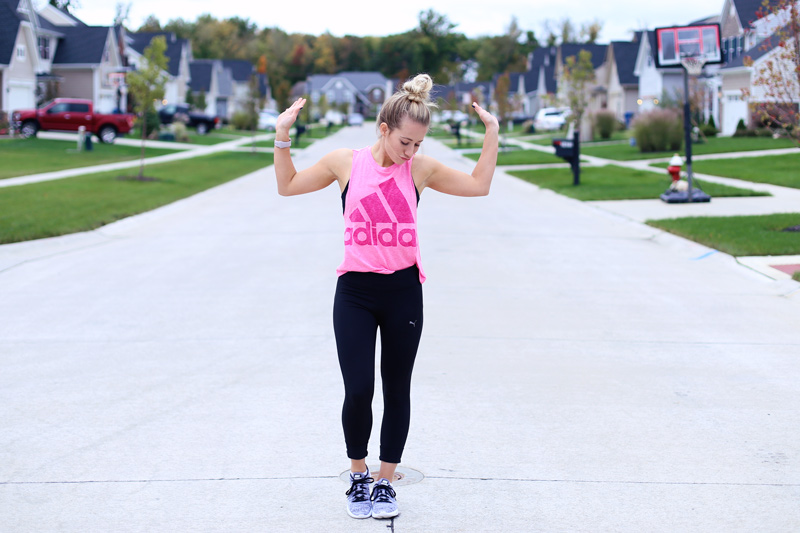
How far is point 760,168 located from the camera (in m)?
29.4

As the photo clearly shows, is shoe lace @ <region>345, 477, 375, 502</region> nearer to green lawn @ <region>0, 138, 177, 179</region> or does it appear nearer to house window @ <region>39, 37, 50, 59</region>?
green lawn @ <region>0, 138, 177, 179</region>

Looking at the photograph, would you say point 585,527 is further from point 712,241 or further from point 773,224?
point 773,224

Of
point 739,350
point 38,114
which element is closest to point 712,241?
point 739,350

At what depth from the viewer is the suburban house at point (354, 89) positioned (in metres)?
156

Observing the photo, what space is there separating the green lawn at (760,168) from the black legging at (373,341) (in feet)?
69.9

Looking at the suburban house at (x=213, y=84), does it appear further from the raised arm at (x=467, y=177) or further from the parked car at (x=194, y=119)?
the raised arm at (x=467, y=177)

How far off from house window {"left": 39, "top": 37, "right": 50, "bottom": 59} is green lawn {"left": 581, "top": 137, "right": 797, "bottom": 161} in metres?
33.6

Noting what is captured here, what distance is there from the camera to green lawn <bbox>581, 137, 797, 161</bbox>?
122 ft

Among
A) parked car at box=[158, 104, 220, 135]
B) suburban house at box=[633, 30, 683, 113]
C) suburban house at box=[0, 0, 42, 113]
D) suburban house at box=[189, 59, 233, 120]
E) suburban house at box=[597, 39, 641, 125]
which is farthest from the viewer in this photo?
suburban house at box=[189, 59, 233, 120]

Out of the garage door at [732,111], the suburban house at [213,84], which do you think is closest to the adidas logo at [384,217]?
the garage door at [732,111]

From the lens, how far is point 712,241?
46.3 ft

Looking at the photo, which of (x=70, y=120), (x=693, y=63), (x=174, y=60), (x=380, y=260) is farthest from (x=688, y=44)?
(x=174, y=60)

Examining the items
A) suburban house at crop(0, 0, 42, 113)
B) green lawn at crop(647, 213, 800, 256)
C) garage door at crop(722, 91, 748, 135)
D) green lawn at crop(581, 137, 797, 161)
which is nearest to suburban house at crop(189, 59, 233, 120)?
suburban house at crop(0, 0, 42, 113)

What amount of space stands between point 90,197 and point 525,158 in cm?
2269
